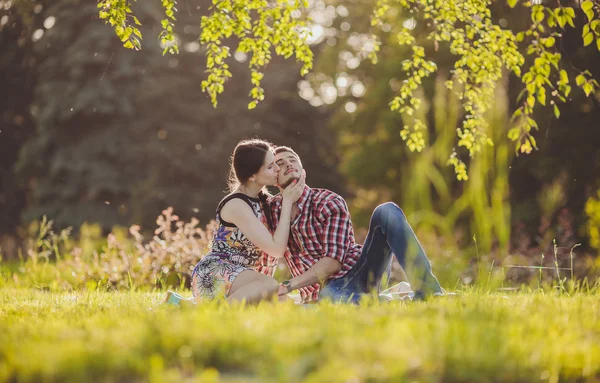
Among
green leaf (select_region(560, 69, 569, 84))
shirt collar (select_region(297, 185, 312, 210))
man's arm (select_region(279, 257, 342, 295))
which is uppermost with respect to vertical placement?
green leaf (select_region(560, 69, 569, 84))

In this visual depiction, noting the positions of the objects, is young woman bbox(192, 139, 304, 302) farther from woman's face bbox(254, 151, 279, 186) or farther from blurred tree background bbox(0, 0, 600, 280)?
blurred tree background bbox(0, 0, 600, 280)

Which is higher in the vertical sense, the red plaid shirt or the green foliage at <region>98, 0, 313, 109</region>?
the green foliage at <region>98, 0, 313, 109</region>

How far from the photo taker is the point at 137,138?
18953 mm

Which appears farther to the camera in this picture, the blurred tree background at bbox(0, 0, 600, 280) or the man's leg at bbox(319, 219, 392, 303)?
the blurred tree background at bbox(0, 0, 600, 280)

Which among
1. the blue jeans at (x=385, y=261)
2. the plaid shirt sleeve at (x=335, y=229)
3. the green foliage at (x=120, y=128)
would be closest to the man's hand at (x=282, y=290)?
the blue jeans at (x=385, y=261)

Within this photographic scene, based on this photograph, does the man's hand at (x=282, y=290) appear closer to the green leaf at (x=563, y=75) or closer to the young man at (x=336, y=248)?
the young man at (x=336, y=248)

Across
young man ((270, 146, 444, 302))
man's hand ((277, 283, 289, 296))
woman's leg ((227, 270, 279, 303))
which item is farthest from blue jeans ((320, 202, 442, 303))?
woman's leg ((227, 270, 279, 303))

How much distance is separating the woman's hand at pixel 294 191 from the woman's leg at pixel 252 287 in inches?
23.5

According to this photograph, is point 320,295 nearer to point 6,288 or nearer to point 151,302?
point 151,302

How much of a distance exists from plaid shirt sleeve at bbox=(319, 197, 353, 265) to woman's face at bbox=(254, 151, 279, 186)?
453mm

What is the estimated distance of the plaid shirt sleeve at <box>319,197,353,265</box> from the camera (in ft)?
15.8

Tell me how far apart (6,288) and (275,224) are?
3.97m

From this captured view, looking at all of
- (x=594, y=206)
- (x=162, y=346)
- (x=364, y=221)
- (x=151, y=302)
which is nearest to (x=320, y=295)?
(x=151, y=302)

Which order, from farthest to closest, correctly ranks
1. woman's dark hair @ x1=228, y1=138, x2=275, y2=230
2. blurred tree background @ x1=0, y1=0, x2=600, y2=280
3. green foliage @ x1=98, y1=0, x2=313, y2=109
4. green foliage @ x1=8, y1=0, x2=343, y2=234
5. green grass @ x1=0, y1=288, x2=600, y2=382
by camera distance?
green foliage @ x1=8, y1=0, x2=343, y2=234 < blurred tree background @ x1=0, y1=0, x2=600, y2=280 < green foliage @ x1=98, y1=0, x2=313, y2=109 < woman's dark hair @ x1=228, y1=138, x2=275, y2=230 < green grass @ x1=0, y1=288, x2=600, y2=382
